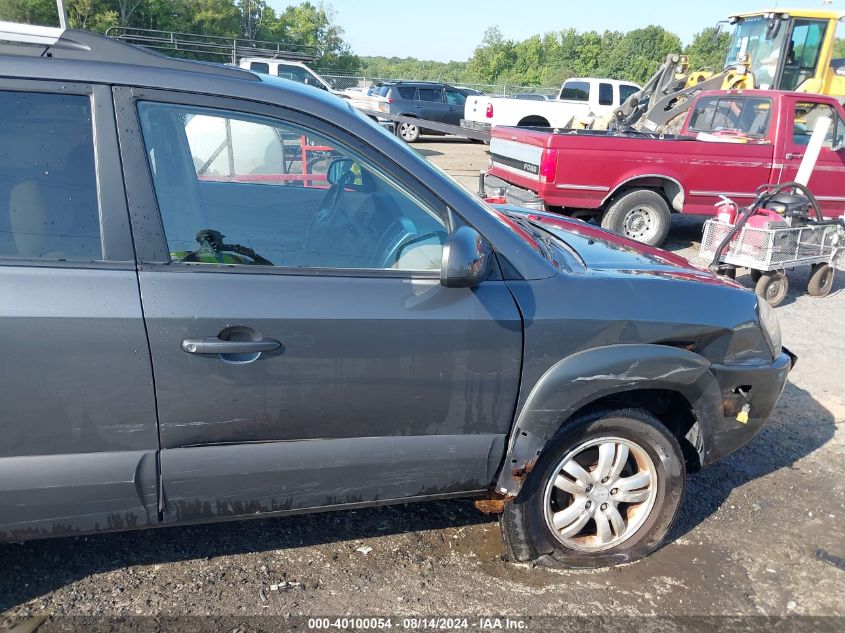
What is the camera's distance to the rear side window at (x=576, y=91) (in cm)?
2011

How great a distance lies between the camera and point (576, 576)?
2.84 meters

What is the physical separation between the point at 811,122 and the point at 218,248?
8.78 m

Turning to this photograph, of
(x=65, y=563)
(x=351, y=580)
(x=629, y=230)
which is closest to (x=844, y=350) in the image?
(x=629, y=230)

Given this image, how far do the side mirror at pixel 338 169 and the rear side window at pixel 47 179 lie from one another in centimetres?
85

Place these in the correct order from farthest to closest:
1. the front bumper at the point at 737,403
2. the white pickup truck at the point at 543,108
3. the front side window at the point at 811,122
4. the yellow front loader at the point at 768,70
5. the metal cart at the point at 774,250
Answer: the white pickup truck at the point at 543,108, the yellow front loader at the point at 768,70, the front side window at the point at 811,122, the metal cart at the point at 774,250, the front bumper at the point at 737,403

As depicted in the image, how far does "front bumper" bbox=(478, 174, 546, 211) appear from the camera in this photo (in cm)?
766

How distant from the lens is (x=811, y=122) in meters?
8.55

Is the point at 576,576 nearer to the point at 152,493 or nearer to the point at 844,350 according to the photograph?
the point at 152,493

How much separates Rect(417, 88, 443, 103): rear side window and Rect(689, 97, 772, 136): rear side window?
40.9 ft

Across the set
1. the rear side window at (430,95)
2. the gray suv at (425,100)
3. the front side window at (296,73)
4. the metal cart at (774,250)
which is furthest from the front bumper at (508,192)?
the rear side window at (430,95)

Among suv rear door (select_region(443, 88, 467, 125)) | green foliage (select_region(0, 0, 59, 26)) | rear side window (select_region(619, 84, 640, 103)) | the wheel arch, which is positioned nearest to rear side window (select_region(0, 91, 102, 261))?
the wheel arch

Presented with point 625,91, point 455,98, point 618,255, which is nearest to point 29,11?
point 455,98

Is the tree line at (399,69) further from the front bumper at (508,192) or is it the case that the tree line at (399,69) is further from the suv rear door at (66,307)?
the suv rear door at (66,307)

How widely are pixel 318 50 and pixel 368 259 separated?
42788 millimetres
